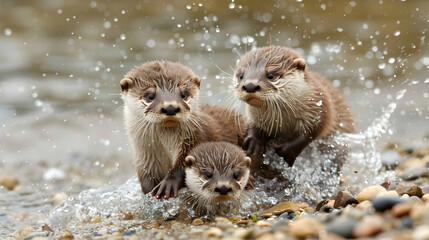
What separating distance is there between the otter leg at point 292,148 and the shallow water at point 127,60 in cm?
142

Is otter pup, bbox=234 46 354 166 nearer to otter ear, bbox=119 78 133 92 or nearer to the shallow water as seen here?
otter ear, bbox=119 78 133 92

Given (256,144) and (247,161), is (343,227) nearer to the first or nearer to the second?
(247,161)

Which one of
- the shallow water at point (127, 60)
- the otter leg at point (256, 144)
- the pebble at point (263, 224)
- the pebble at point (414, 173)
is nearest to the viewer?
the pebble at point (263, 224)

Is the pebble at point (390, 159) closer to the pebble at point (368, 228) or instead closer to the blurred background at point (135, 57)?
the blurred background at point (135, 57)

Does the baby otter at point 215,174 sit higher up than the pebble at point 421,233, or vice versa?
the baby otter at point 215,174

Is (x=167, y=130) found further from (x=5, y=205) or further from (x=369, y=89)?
(x=369, y=89)

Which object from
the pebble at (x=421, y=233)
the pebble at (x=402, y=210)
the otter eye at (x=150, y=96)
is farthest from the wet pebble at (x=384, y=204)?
the otter eye at (x=150, y=96)

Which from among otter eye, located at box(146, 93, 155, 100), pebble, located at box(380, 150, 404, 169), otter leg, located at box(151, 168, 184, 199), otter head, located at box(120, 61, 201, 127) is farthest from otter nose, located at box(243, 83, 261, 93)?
pebble, located at box(380, 150, 404, 169)

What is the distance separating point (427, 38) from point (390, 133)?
4.35 meters

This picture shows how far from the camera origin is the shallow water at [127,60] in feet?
27.0

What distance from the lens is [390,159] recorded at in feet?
22.6

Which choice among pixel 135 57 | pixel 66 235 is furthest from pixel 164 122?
pixel 135 57

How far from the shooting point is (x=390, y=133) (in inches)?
318

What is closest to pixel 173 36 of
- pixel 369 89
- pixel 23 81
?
pixel 23 81
